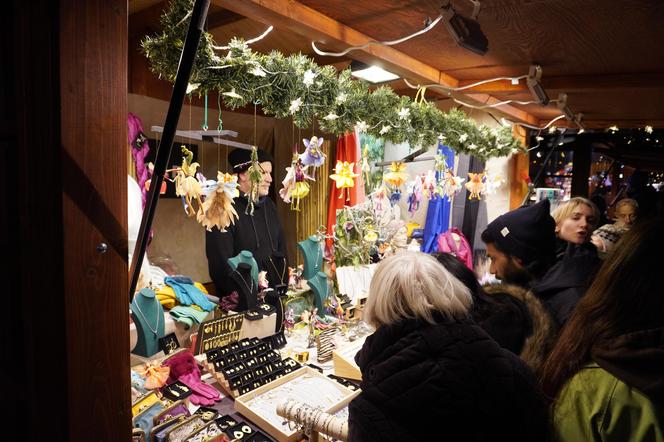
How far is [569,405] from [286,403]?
0.77m

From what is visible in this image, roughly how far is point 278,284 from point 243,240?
40 centimetres

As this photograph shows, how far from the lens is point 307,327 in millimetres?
2332

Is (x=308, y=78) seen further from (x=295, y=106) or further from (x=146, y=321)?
(x=146, y=321)

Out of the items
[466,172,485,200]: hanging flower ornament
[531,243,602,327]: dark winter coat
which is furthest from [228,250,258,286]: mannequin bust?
[466,172,485,200]: hanging flower ornament

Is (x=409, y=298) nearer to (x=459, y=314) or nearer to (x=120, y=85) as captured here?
(x=459, y=314)

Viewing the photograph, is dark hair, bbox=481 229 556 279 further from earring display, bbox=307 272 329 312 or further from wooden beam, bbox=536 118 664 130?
wooden beam, bbox=536 118 664 130

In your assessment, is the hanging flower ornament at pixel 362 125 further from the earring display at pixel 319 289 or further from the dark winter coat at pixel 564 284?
the dark winter coat at pixel 564 284

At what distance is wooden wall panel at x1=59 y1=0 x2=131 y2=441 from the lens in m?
0.78

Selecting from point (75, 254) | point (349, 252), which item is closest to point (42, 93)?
point (75, 254)

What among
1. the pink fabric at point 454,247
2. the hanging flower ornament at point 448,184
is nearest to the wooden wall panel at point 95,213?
the hanging flower ornament at point 448,184

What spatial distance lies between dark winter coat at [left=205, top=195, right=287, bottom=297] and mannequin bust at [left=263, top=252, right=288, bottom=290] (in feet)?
0.09

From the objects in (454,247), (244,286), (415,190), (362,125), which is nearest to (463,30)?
(362,125)

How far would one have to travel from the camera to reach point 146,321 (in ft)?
5.48

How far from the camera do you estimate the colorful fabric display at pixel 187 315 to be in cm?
185
